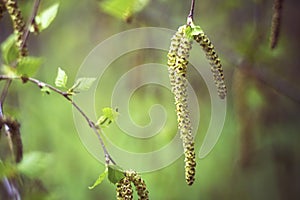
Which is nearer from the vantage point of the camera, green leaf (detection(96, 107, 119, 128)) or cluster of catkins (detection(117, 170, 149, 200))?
cluster of catkins (detection(117, 170, 149, 200))

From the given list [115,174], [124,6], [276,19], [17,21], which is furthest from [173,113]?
[115,174]

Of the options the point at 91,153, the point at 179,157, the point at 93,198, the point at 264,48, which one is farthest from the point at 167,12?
the point at 93,198

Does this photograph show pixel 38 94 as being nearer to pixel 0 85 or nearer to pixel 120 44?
pixel 120 44

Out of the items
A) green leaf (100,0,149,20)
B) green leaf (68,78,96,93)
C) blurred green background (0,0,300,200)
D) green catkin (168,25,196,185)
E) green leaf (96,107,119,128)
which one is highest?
blurred green background (0,0,300,200)

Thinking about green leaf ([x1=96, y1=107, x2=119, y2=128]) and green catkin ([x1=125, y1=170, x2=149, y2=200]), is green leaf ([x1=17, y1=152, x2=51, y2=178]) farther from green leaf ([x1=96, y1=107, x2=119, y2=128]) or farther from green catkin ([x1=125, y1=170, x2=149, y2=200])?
green catkin ([x1=125, y1=170, x2=149, y2=200])

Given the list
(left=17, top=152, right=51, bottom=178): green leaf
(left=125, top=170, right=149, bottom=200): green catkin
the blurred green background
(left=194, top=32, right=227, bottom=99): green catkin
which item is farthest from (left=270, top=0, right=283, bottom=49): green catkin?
the blurred green background

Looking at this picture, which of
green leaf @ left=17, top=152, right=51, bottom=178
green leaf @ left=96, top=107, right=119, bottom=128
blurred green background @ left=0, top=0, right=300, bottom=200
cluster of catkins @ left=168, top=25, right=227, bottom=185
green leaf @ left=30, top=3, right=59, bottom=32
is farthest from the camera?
blurred green background @ left=0, top=0, right=300, bottom=200

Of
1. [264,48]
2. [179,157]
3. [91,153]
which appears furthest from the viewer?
[91,153]

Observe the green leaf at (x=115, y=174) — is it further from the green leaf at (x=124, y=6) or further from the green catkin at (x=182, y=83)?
the green leaf at (x=124, y=6)
